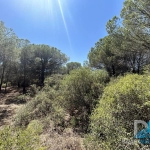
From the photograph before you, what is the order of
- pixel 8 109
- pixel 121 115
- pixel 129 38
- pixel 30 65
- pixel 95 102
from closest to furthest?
pixel 121 115
pixel 95 102
pixel 129 38
pixel 8 109
pixel 30 65

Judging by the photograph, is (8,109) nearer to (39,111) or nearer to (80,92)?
(39,111)

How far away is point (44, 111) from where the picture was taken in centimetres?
663

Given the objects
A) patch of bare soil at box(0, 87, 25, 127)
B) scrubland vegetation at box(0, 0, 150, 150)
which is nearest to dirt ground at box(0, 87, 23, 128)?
patch of bare soil at box(0, 87, 25, 127)

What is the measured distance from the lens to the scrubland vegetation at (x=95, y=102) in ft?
9.22

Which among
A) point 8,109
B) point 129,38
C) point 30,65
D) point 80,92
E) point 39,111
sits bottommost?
point 8,109

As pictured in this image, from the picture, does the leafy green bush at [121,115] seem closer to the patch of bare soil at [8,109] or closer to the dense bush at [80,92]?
the dense bush at [80,92]

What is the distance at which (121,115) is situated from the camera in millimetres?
3283

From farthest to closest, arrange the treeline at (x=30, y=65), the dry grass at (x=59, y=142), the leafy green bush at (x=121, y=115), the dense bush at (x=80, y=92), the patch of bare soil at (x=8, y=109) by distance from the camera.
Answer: the treeline at (x=30, y=65) → the patch of bare soil at (x=8, y=109) → the dense bush at (x=80, y=92) → the dry grass at (x=59, y=142) → the leafy green bush at (x=121, y=115)

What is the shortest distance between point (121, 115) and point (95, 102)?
2.72 m

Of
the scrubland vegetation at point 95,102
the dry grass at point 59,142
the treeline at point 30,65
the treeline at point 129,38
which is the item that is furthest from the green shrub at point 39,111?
the treeline at point 30,65

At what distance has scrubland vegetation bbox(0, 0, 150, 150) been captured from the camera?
2811mm

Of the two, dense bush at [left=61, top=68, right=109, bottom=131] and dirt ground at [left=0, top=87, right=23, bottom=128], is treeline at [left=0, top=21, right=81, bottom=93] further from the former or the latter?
dense bush at [left=61, top=68, right=109, bottom=131]

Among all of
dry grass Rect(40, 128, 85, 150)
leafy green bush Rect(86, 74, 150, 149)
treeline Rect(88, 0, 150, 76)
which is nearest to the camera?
leafy green bush Rect(86, 74, 150, 149)

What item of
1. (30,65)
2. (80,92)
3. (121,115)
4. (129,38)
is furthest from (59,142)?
(30,65)
